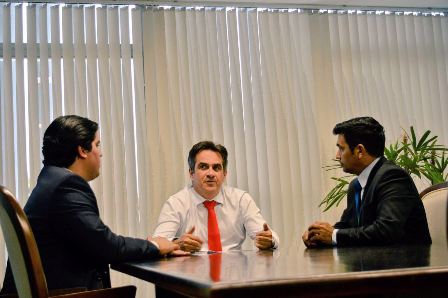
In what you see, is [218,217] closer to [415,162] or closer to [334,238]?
[334,238]

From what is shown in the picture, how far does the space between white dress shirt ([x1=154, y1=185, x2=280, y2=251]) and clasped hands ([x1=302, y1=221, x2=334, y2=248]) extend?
41.7 inches

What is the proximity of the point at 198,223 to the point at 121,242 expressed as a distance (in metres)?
1.50

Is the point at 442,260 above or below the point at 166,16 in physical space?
below

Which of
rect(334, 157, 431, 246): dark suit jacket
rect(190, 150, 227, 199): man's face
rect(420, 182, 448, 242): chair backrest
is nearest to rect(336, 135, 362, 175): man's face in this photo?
rect(334, 157, 431, 246): dark suit jacket

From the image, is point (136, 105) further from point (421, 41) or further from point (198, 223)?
point (421, 41)

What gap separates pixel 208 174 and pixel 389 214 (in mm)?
1581

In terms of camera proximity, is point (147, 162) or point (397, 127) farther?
point (397, 127)

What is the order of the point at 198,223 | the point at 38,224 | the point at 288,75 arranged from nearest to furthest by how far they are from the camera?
the point at 38,224 < the point at 198,223 < the point at 288,75

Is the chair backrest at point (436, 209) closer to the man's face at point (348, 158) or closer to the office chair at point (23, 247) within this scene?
the man's face at point (348, 158)

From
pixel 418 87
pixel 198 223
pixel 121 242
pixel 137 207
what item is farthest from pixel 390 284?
pixel 418 87

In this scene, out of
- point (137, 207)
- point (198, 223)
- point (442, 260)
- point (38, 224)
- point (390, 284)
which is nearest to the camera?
point (390, 284)

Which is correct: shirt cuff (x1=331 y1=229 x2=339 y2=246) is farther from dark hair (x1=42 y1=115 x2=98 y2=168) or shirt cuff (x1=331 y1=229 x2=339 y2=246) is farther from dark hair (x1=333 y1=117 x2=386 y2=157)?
dark hair (x1=42 y1=115 x2=98 y2=168)

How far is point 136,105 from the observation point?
4.89 metres

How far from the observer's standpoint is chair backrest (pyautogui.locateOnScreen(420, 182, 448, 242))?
2.78 meters
